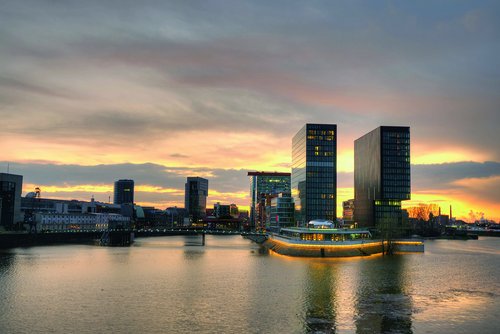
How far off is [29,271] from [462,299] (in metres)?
94.9

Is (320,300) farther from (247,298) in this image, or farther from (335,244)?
(335,244)

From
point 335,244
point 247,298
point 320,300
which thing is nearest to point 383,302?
point 320,300

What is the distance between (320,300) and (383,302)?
33.1 feet

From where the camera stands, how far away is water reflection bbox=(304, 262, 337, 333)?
6112 centimetres

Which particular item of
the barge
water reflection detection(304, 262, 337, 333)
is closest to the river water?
water reflection detection(304, 262, 337, 333)

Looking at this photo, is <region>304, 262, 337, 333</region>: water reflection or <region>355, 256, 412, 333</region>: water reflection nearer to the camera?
<region>355, 256, 412, 333</region>: water reflection

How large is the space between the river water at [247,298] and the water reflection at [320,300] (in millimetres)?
149

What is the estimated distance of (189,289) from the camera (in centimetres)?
8962

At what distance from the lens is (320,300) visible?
7831 cm

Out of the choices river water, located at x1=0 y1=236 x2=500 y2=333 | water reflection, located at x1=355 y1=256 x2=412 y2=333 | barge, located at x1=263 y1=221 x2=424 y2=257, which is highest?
barge, located at x1=263 y1=221 x2=424 y2=257

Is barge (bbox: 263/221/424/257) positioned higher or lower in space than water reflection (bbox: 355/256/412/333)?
higher

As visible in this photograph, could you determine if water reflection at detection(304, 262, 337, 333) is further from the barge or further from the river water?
the barge

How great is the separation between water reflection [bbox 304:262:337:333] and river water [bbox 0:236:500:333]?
0.49 ft

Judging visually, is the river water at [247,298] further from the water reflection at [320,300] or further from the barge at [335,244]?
the barge at [335,244]
